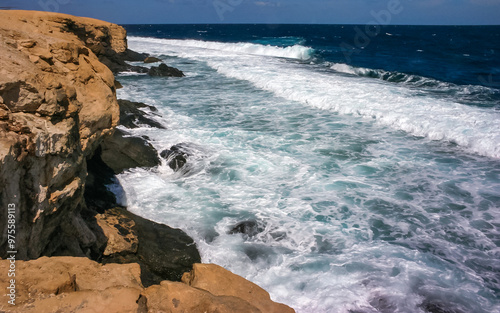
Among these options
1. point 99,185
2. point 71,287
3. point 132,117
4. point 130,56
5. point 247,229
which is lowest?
point 247,229

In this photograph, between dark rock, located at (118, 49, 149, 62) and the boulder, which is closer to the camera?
the boulder

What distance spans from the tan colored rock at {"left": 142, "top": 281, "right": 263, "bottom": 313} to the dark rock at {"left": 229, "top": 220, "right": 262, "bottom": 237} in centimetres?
300

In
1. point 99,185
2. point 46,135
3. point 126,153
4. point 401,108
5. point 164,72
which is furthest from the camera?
point 164,72

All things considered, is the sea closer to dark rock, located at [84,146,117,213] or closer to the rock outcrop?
dark rock, located at [84,146,117,213]

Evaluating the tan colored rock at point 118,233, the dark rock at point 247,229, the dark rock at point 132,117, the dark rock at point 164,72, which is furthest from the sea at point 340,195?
the dark rock at point 164,72

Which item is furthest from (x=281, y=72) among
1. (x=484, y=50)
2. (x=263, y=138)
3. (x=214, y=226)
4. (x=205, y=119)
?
(x=484, y=50)

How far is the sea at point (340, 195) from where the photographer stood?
463 centimetres

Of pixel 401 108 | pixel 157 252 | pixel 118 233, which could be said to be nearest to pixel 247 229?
pixel 157 252

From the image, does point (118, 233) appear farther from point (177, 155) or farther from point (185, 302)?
point (177, 155)

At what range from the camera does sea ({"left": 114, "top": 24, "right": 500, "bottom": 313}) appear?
4633 millimetres

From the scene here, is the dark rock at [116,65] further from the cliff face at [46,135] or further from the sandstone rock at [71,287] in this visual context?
the sandstone rock at [71,287]

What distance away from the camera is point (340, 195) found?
6828mm

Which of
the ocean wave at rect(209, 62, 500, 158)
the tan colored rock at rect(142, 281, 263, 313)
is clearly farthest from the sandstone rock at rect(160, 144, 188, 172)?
the ocean wave at rect(209, 62, 500, 158)

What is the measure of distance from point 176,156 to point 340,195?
12.2ft
